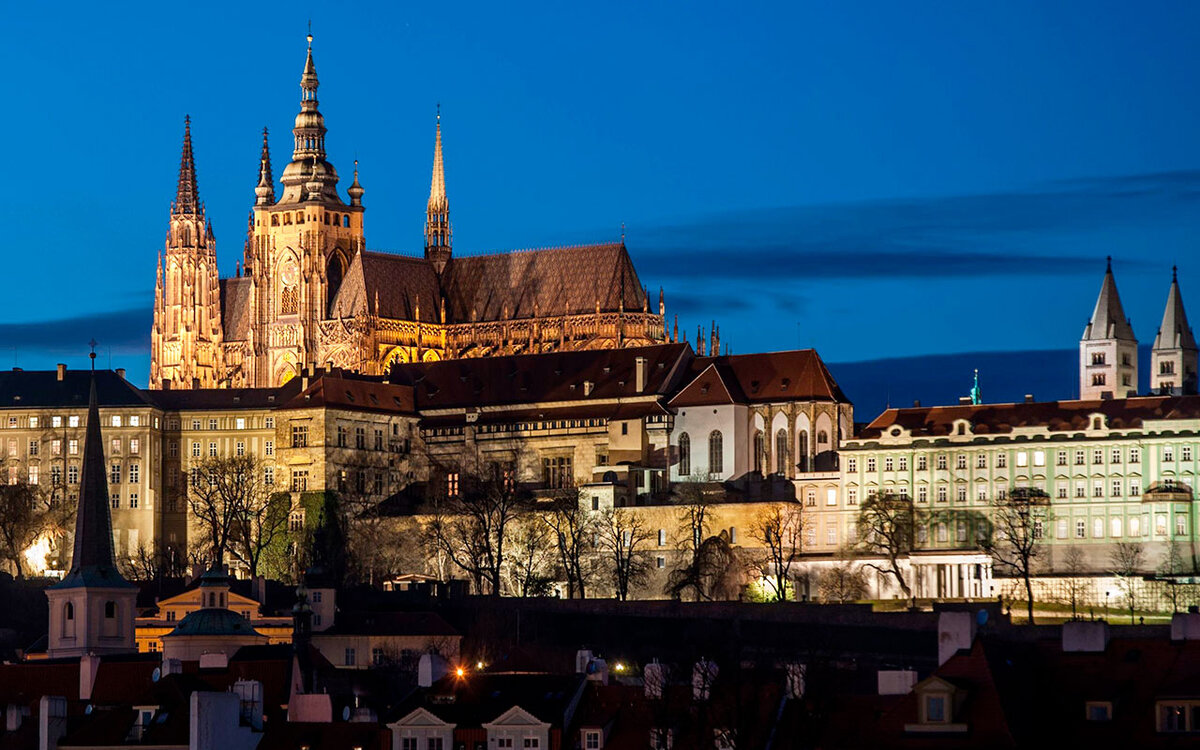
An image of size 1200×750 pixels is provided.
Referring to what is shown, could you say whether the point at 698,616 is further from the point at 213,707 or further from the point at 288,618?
the point at 213,707

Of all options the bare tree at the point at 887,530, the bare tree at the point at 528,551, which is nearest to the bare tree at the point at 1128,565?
the bare tree at the point at 887,530

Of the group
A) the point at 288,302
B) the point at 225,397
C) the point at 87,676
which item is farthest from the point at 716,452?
the point at 87,676

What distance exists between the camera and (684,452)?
535ft

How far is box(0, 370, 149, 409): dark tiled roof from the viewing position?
569 ft

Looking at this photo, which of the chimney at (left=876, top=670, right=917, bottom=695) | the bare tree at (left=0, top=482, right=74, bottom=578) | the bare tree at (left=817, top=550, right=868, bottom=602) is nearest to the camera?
the chimney at (left=876, top=670, right=917, bottom=695)

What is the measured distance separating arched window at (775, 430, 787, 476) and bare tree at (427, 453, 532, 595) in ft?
39.2

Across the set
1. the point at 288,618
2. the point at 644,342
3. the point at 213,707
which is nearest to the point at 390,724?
the point at 213,707

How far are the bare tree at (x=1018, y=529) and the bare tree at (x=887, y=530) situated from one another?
142 inches

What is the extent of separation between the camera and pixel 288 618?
130 meters

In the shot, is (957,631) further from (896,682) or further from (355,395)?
(355,395)

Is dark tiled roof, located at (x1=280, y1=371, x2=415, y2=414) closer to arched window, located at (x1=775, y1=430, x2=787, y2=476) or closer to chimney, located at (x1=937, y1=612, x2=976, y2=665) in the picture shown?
arched window, located at (x1=775, y1=430, x2=787, y2=476)

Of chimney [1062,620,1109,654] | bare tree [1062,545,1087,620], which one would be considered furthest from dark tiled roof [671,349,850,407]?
chimney [1062,620,1109,654]

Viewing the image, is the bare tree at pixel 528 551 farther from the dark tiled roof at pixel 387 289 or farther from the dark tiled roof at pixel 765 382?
the dark tiled roof at pixel 387 289

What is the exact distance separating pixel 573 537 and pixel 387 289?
144 feet
